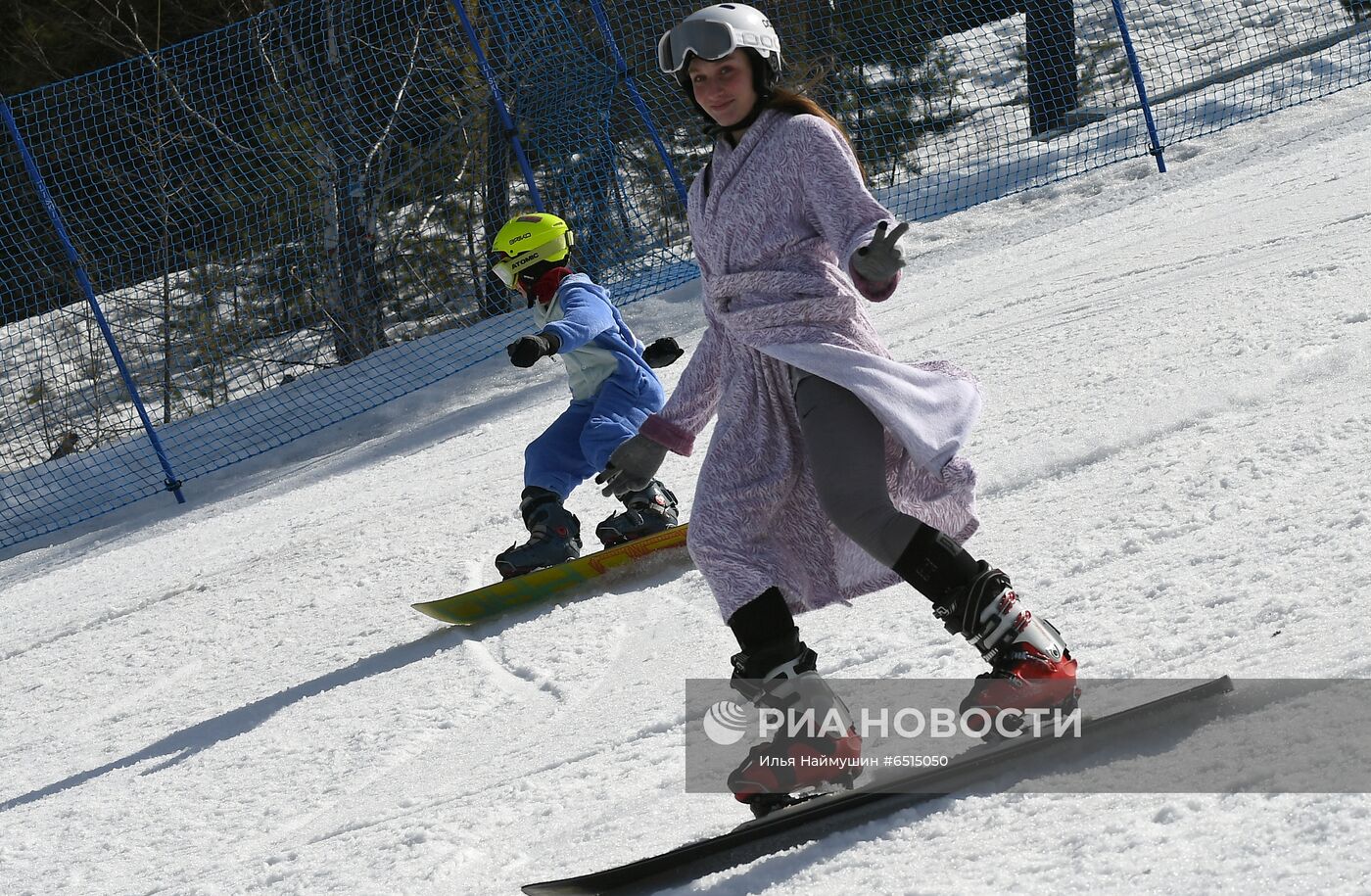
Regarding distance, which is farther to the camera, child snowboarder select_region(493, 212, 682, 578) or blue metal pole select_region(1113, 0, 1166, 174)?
blue metal pole select_region(1113, 0, 1166, 174)

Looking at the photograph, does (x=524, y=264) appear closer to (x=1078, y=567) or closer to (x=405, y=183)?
(x=1078, y=567)

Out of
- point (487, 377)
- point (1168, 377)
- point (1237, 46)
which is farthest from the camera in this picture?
point (1237, 46)

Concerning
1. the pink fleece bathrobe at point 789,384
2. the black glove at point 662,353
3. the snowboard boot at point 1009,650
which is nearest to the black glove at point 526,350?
the black glove at point 662,353

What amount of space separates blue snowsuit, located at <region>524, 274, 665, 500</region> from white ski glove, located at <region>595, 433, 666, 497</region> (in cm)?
207

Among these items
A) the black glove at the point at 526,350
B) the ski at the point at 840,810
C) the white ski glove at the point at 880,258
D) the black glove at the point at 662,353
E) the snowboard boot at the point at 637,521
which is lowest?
the snowboard boot at the point at 637,521

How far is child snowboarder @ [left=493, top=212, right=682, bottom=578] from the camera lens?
16.4 feet

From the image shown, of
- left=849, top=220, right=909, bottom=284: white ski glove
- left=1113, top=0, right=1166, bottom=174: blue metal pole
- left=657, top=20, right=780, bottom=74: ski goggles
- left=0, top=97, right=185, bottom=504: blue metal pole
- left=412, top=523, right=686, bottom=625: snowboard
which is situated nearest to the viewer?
left=849, top=220, right=909, bottom=284: white ski glove

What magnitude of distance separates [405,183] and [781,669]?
9.33 m

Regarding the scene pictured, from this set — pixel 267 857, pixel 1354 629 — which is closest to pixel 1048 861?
pixel 1354 629

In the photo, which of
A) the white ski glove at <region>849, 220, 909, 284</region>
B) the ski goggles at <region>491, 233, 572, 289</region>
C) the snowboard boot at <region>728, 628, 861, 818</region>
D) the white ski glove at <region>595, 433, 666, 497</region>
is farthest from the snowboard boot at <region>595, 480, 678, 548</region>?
the white ski glove at <region>849, 220, 909, 284</region>

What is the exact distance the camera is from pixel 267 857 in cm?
327

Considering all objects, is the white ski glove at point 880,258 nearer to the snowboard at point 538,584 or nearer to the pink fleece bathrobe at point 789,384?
the pink fleece bathrobe at point 789,384

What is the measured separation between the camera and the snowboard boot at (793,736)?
248 centimetres

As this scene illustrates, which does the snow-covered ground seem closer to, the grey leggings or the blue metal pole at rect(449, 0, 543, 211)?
the grey leggings
